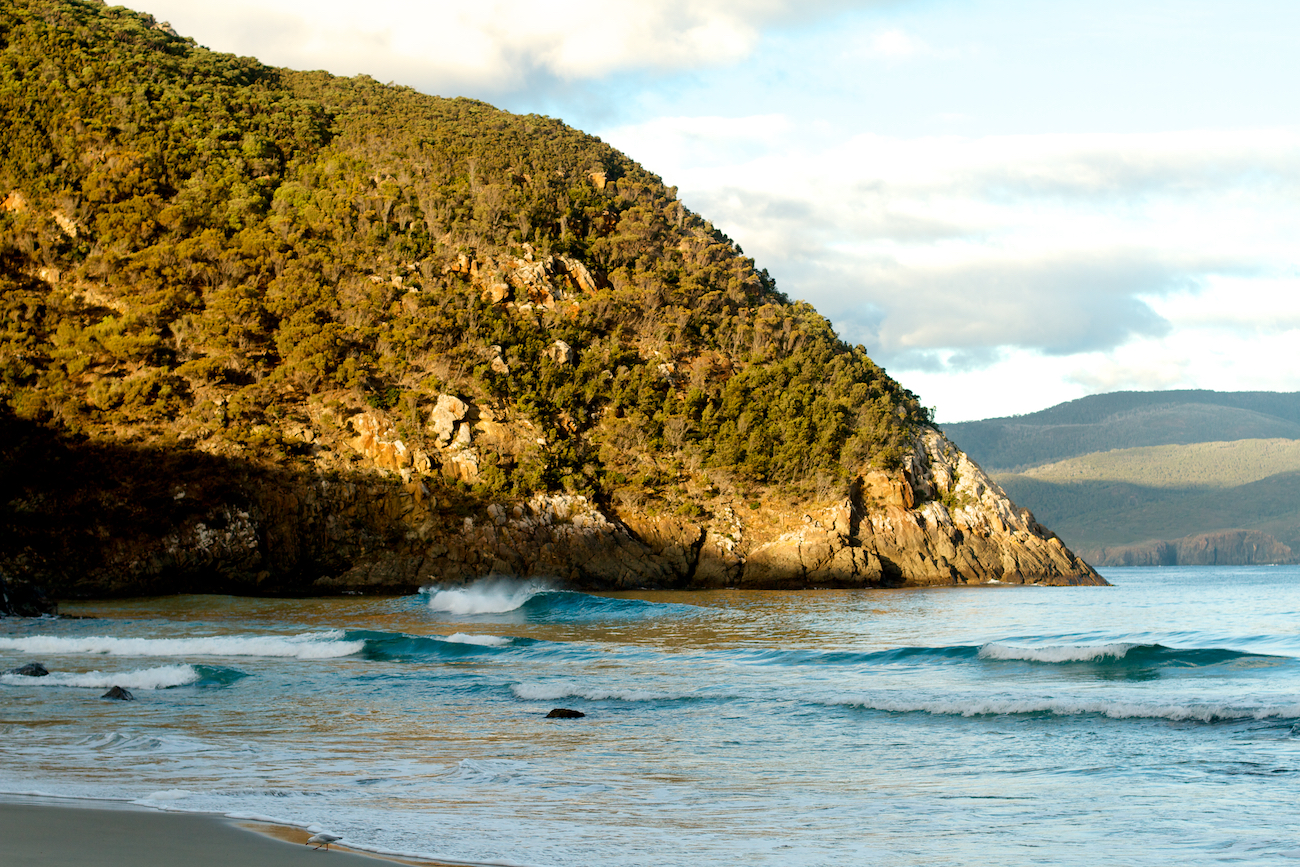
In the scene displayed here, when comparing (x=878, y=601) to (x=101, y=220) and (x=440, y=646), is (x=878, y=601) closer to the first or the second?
(x=440, y=646)

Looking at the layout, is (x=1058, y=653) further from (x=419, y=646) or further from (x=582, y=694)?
(x=419, y=646)

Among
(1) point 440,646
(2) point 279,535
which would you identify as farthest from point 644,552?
(1) point 440,646

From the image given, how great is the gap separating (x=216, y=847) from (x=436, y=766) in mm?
3209

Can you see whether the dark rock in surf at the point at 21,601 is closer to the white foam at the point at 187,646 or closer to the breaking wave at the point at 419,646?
the white foam at the point at 187,646

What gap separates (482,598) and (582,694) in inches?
909

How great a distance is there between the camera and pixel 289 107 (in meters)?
70.4

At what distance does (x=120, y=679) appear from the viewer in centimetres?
1433

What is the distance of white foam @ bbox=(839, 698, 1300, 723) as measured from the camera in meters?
10.8

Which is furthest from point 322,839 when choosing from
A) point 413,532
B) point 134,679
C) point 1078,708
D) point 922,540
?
point 922,540

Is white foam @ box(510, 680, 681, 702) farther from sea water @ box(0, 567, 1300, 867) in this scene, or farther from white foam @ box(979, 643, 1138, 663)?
white foam @ box(979, 643, 1138, 663)

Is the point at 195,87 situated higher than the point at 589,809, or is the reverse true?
the point at 195,87

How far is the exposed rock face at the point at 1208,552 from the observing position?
539ft

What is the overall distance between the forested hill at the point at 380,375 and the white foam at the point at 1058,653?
98.2ft

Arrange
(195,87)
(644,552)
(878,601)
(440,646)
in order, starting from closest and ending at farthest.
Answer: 1. (440,646)
2. (878,601)
3. (644,552)
4. (195,87)
